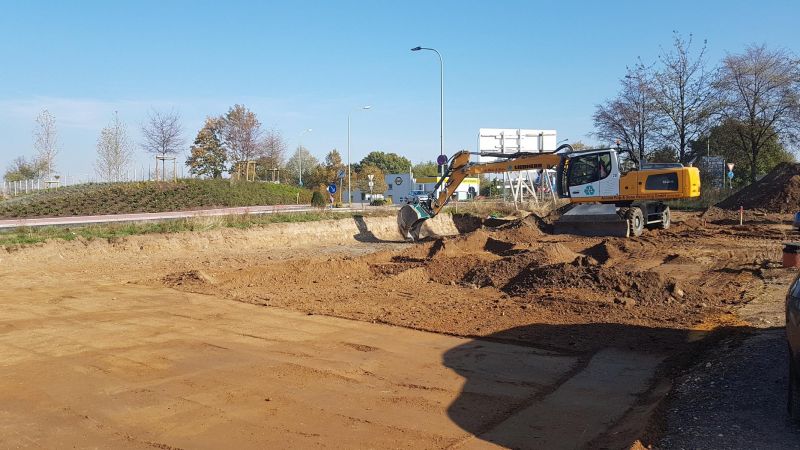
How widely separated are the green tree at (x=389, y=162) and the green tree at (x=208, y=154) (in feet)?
175

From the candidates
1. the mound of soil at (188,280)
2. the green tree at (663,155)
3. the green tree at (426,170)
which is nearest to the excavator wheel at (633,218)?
the mound of soil at (188,280)

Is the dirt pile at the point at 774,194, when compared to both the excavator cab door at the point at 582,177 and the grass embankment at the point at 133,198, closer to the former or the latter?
the excavator cab door at the point at 582,177

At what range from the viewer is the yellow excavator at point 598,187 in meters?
21.9

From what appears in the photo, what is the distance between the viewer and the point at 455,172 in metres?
24.2

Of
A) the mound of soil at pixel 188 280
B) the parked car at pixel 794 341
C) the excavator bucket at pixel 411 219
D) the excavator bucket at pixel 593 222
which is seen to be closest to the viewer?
the parked car at pixel 794 341

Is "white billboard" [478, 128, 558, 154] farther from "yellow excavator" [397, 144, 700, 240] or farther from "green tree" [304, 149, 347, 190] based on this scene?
"green tree" [304, 149, 347, 190]

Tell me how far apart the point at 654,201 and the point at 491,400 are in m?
19.3

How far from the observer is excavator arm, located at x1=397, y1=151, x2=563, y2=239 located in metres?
23.2

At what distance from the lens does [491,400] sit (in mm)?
6125

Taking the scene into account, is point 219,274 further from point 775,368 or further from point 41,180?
point 41,180

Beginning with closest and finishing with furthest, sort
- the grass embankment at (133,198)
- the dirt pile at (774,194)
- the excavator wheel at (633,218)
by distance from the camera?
the excavator wheel at (633,218) → the dirt pile at (774,194) → the grass embankment at (133,198)

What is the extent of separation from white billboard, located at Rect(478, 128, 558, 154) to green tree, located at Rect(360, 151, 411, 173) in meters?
67.0

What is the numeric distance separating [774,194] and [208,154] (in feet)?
140

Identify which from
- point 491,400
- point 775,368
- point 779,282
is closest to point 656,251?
point 779,282
